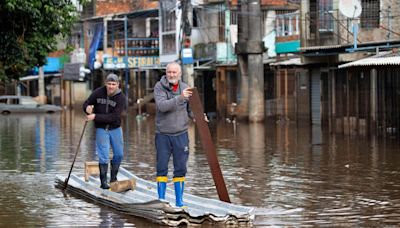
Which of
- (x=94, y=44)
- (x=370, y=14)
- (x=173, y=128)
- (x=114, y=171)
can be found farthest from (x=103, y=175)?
(x=94, y=44)

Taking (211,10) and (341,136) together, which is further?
(211,10)

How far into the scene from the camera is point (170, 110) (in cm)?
1162

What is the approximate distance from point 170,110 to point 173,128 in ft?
0.78

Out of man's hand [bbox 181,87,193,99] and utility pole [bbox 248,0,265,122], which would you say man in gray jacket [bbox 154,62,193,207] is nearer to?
man's hand [bbox 181,87,193,99]

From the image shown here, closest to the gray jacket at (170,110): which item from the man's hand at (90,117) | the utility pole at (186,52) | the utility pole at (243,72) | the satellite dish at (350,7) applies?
the man's hand at (90,117)

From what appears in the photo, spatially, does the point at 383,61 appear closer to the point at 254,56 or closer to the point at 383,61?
the point at 383,61

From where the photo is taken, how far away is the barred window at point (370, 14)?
33.2 meters

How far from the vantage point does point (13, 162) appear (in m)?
20.2

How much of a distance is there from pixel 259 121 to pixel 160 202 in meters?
29.3

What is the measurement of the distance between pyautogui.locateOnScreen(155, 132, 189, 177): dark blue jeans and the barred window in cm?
2261

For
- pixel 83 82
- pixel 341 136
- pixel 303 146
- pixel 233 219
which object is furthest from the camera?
pixel 83 82

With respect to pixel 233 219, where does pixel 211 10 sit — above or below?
above

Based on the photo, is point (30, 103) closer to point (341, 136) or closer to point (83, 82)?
point (83, 82)

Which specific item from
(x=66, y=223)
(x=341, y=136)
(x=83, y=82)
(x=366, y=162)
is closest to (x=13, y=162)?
(x=366, y=162)
